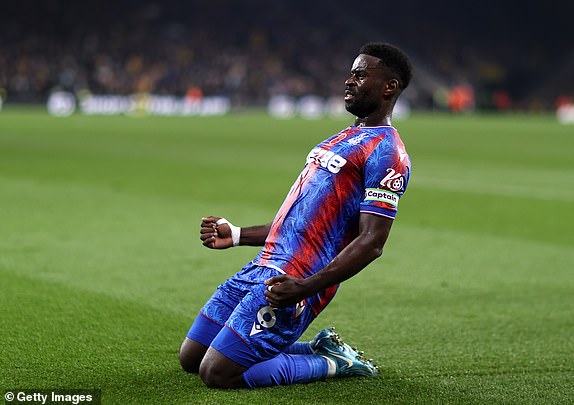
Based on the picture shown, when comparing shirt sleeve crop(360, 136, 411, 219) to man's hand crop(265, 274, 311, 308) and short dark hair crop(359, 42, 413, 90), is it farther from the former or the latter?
man's hand crop(265, 274, 311, 308)

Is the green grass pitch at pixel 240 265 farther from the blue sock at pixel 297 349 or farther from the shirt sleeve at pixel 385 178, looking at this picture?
the shirt sleeve at pixel 385 178

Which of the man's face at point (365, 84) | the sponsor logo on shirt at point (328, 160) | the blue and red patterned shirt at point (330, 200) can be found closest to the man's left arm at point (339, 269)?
the blue and red patterned shirt at point (330, 200)

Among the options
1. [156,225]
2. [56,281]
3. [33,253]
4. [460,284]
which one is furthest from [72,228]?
[460,284]

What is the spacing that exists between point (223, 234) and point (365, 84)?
1087 mm

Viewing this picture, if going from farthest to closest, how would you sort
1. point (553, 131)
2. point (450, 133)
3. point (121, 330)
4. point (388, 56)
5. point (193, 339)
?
point (553, 131), point (450, 133), point (121, 330), point (193, 339), point (388, 56)

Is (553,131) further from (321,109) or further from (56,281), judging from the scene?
(56,281)

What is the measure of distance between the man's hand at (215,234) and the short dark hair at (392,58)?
116cm

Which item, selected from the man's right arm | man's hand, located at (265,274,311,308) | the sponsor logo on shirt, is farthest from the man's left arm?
the man's right arm

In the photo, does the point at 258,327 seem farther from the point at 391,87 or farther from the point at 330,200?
the point at 391,87

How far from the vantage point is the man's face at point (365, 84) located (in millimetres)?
4828

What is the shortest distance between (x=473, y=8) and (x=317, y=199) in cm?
6103

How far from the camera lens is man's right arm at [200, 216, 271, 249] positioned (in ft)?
17.2

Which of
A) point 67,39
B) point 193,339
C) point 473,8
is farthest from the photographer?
point 473,8

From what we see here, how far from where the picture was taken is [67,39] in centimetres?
5047
